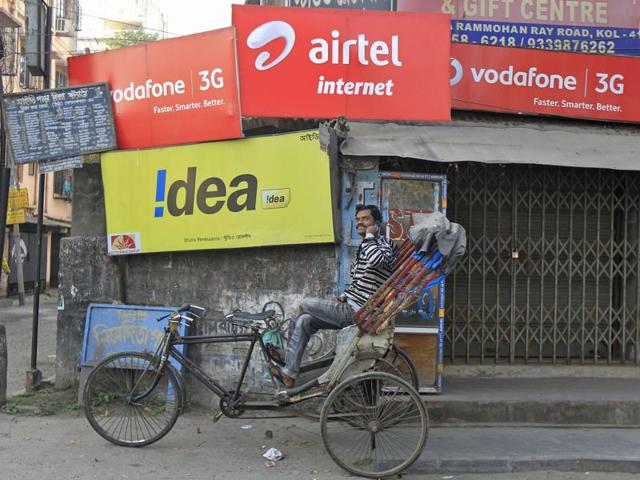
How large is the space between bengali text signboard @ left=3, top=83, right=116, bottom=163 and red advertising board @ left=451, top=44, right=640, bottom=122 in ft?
12.4

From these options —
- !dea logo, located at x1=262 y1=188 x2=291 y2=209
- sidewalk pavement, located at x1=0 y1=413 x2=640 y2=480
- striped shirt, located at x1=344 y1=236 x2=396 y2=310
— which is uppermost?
!dea logo, located at x1=262 y1=188 x2=291 y2=209

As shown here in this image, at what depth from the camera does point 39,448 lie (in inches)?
214

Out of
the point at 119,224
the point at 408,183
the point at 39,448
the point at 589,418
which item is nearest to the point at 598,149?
the point at 408,183

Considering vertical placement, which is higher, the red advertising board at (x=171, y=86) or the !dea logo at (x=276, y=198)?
the red advertising board at (x=171, y=86)

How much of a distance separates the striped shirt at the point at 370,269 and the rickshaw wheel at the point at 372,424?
70 cm

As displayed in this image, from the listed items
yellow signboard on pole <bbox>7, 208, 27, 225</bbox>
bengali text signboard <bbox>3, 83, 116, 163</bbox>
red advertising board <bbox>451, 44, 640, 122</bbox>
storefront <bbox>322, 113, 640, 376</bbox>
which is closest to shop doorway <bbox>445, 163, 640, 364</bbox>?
storefront <bbox>322, 113, 640, 376</bbox>

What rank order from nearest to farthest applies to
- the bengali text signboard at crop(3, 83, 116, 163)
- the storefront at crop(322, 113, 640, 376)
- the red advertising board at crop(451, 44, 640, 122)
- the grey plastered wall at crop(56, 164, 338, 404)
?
1. the grey plastered wall at crop(56, 164, 338, 404)
2. the bengali text signboard at crop(3, 83, 116, 163)
3. the red advertising board at crop(451, 44, 640, 122)
4. the storefront at crop(322, 113, 640, 376)

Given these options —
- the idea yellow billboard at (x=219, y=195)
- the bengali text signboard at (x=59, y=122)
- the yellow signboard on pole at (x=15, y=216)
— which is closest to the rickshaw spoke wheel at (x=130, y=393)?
the idea yellow billboard at (x=219, y=195)

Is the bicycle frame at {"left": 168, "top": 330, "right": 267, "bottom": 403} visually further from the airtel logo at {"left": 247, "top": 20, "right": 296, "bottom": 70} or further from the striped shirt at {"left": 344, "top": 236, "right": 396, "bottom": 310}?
the airtel logo at {"left": 247, "top": 20, "right": 296, "bottom": 70}

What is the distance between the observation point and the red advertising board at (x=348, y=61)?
667 centimetres

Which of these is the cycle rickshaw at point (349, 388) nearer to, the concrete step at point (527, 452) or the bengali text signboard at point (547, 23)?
the concrete step at point (527, 452)

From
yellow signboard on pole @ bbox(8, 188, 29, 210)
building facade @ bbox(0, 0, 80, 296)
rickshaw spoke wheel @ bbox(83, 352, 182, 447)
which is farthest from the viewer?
building facade @ bbox(0, 0, 80, 296)

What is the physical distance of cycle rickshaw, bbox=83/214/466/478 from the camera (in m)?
4.86

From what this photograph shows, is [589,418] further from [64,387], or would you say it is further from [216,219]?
[64,387]
